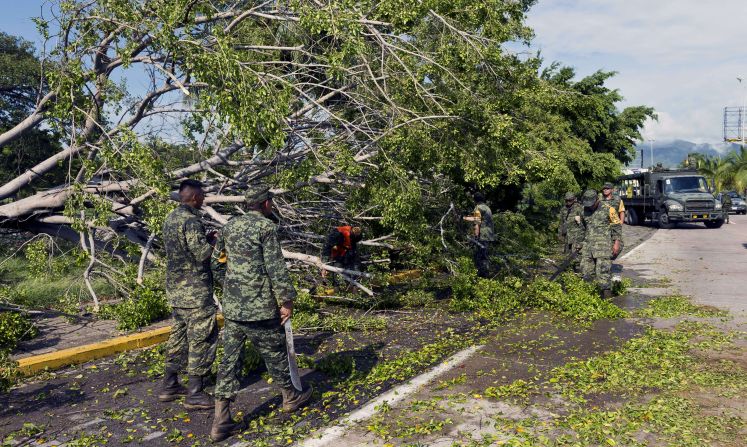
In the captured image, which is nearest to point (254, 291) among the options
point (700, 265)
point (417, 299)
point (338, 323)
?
point (338, 323)

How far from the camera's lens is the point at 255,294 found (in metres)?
5.00

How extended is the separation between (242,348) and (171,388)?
1.17 m

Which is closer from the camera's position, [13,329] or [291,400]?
[291,400]

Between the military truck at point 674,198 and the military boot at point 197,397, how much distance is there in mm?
24435

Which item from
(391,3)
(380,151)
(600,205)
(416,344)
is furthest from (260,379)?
(600,205)

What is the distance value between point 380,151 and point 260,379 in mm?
4249

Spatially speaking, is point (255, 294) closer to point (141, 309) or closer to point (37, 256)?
point (141, 309)

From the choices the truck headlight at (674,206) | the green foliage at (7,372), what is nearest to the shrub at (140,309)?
the green foliage at (7,372)

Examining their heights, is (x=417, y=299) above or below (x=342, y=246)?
below

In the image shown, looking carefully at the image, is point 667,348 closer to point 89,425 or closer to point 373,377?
point 373,377

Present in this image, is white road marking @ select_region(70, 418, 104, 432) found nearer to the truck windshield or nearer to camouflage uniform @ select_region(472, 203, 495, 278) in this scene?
camouflage uniform @ select_region(472, 203, 495, 278)

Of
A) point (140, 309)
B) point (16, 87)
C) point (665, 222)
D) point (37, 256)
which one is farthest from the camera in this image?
point (665, 222)

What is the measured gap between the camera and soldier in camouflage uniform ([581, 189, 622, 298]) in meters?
10.1

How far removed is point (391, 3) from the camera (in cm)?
860
